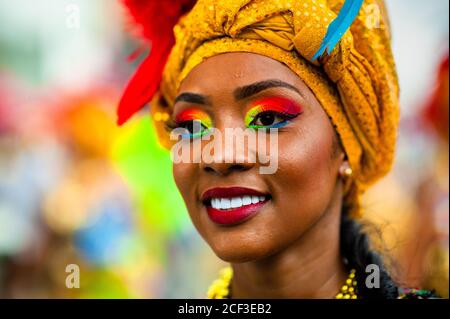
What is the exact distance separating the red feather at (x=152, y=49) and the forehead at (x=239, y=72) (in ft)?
1.46

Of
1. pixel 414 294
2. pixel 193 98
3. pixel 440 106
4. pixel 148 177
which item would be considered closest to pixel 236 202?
pixel 193 98

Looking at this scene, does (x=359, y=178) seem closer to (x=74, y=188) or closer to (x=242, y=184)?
(x=242, y=184)

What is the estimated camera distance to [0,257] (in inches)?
228

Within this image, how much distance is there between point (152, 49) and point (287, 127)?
2.81 feet

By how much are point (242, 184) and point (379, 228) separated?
923 millimetres

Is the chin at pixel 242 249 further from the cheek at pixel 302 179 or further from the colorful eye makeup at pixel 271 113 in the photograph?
the colorful eye makeup at pixel 271 113

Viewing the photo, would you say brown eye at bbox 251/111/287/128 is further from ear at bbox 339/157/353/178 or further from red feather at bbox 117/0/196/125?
red feather at bbox 117/0/196/125

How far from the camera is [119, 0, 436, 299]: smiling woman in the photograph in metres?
2.17

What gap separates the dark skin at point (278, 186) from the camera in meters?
2.16

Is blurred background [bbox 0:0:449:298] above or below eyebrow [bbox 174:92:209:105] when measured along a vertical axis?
above

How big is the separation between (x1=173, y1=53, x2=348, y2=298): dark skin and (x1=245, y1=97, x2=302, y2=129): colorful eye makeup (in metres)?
0.02

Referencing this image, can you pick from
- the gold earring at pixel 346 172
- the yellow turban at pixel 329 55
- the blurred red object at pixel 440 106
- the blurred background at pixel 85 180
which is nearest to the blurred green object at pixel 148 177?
the blurred background at pixel 85 180

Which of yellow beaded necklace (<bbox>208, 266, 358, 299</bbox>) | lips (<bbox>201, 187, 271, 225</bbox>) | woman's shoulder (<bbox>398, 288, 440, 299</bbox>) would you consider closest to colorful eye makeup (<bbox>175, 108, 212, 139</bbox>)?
lips (<bbox>201, 187, 271, 225</bbox>)
